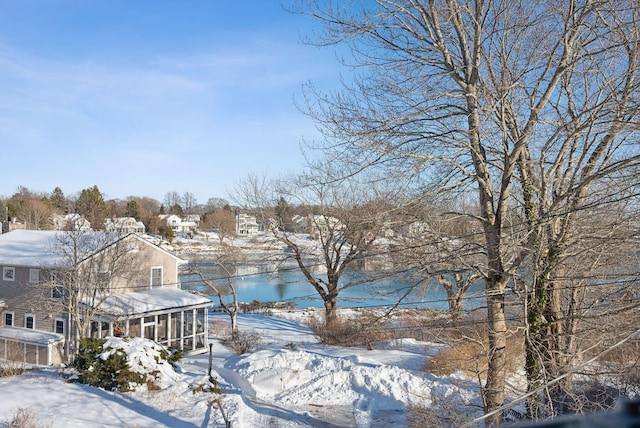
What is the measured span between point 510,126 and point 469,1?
83.5 inches

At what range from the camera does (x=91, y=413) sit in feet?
36.8

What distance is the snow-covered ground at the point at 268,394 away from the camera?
11336mm

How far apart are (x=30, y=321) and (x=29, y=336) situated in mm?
2207

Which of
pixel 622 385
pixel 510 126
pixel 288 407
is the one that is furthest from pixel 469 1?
pixel 288 407

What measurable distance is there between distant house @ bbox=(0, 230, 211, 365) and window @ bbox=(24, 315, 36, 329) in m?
0.06

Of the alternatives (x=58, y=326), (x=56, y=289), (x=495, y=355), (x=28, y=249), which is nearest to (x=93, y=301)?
(x=56, y=289)

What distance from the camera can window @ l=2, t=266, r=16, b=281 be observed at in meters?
23.9

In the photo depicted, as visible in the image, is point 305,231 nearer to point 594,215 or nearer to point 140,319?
point 140,319

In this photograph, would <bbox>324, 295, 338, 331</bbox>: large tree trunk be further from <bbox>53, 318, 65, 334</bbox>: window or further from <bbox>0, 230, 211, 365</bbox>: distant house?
<bbox>53, 318, 65, 334</bbox>: window

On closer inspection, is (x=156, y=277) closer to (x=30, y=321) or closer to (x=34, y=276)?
(x=34, y=276)

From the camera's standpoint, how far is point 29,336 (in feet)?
71.8

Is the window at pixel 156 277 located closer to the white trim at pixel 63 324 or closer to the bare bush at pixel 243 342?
the white trim at pixel 63 324

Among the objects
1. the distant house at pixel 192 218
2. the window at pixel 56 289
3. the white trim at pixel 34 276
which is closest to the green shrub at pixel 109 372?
the window at pixel 56 289

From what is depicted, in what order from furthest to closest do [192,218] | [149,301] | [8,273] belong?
1. [192,218]
2. [8,273]
3. [149,301]
